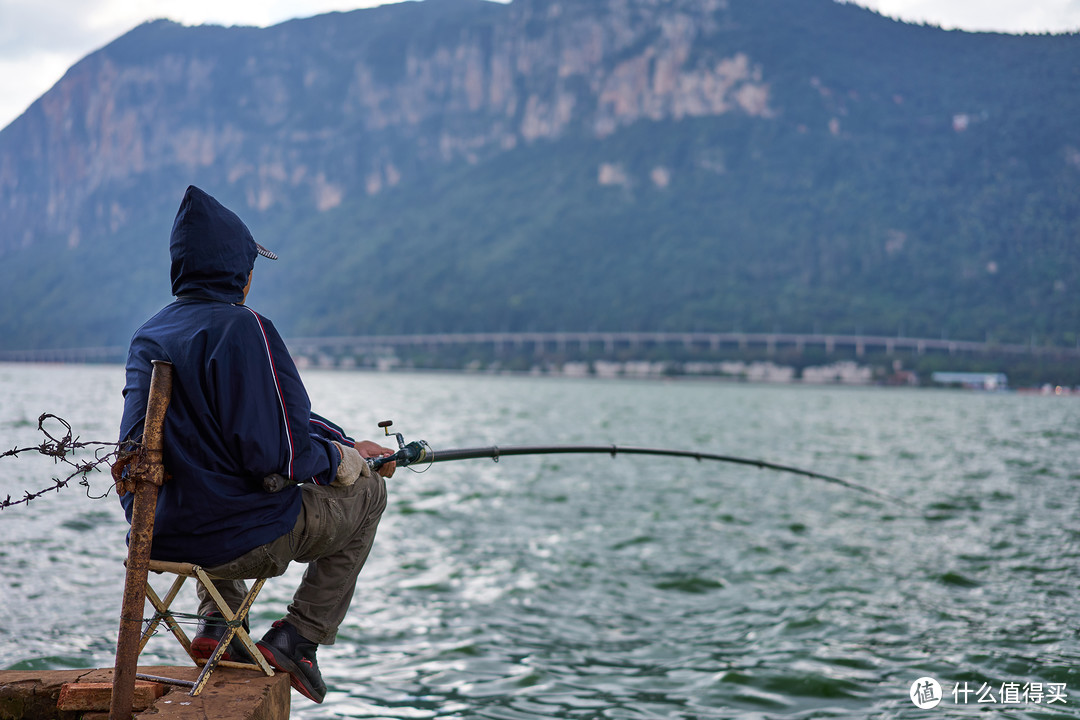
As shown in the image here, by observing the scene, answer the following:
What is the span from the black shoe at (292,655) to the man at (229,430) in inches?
0.5

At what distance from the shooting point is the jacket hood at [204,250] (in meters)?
3.62

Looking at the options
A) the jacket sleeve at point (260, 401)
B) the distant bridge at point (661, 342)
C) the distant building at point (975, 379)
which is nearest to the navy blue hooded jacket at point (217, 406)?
the jacket sleeve at point (260, 401)

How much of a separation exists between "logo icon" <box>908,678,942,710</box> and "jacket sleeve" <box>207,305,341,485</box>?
459cm

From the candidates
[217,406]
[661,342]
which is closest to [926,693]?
[217,406]

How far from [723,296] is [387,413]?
4441 inches

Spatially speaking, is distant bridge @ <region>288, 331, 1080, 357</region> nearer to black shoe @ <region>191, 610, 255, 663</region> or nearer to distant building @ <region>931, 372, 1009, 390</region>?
distant building @ <region>931, 372, 1009, 390</region>

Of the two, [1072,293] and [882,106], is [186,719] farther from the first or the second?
[882,106]

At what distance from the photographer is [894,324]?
432 feet

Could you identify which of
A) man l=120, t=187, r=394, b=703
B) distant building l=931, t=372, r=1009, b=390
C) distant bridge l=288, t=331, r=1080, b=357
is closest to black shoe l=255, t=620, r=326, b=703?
man l=120, t=187, r=394, b=703

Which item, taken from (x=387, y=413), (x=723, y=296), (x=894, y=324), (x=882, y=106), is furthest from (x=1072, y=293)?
(x=387, y=413)

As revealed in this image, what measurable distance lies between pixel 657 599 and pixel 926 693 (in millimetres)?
3205

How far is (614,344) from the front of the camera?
139 metres

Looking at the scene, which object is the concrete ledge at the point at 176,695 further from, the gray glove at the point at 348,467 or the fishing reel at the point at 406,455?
the fishing reel at the point at 406,455

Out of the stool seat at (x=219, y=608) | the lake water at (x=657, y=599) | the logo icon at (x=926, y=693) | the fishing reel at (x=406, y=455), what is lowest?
the lake water at (x=657, y=599)
